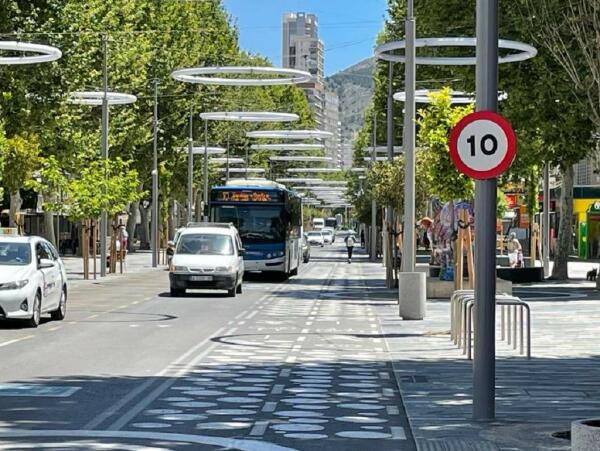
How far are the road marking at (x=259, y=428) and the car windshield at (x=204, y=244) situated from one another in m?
26.6

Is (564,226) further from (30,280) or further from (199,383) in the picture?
(199,383)

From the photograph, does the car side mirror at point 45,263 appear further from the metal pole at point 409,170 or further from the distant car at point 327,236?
the distant car at point 327,236

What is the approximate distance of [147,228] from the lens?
337 ft

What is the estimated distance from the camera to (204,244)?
131ft

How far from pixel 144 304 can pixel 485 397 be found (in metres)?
22.1

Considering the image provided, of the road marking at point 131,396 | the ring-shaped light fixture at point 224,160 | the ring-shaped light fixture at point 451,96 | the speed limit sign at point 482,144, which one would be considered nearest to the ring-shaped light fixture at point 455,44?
the ring-shaped light fixture at point 451,96

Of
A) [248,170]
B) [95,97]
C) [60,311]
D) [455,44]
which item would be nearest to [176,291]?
[455,44]

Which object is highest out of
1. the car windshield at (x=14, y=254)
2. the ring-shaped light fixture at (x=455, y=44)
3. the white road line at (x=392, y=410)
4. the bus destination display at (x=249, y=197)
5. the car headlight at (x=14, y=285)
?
the ring-shaped light fixture at (x=455, y=44)

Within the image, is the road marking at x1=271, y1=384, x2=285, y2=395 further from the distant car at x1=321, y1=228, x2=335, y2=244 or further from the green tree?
the distant car at x1=321, y1=228, x2=335, y2=244

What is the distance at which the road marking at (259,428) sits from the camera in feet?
39.9

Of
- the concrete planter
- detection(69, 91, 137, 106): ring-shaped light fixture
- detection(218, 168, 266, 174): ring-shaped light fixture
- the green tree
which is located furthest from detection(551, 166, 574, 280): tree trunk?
detection(218, 168, 266, 174): ring-shaped light fixture

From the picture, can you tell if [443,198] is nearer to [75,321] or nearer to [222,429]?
[75,321]

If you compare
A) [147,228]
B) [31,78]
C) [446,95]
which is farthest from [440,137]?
[147,228]

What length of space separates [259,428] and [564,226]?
123 feet
